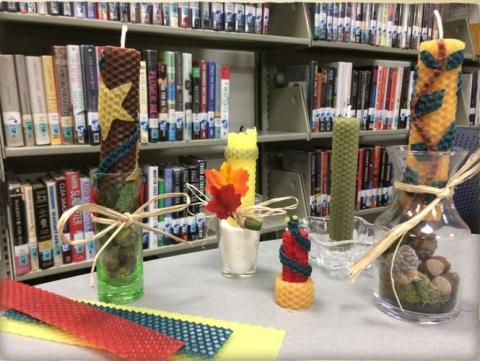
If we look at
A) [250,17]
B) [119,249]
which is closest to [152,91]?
[250,17]

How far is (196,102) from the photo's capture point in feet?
4.74

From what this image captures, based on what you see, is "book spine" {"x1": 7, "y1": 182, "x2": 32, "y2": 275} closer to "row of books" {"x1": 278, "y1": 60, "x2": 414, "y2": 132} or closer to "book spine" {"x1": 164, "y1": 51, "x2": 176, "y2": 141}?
"book spine" {"x1": 164, "y1": 51, "x2": 176, "y2": 141}

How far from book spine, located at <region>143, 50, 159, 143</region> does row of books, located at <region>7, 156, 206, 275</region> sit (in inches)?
5.1

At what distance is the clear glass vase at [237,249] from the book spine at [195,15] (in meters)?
1.01

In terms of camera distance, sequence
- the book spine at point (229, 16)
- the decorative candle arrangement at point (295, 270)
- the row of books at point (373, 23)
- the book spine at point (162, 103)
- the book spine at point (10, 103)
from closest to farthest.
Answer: the decorative candle arrangement at point (295, 270), the book spine at point (10, 103), the book spine at point (162, 103), the book spine at point (229, 16), the row of books at point (373, 23)

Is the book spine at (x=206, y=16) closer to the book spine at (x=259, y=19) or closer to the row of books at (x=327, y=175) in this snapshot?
the book spine at (x=259, y=19)

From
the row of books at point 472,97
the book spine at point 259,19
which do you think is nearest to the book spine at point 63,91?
the book spine at point 259,19

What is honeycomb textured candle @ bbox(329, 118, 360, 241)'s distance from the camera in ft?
2.12

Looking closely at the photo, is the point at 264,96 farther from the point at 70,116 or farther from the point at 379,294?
the point at 379,294

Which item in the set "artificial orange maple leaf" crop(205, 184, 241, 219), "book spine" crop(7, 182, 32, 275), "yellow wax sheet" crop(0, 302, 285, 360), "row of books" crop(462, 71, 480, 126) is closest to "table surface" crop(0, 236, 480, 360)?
"yellow wax sheet" crop(0, 302, 285, 360)

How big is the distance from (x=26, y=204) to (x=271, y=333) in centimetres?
101

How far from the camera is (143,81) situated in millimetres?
1327

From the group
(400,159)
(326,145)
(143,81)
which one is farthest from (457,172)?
(326,145)

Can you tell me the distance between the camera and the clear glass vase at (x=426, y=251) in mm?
501
